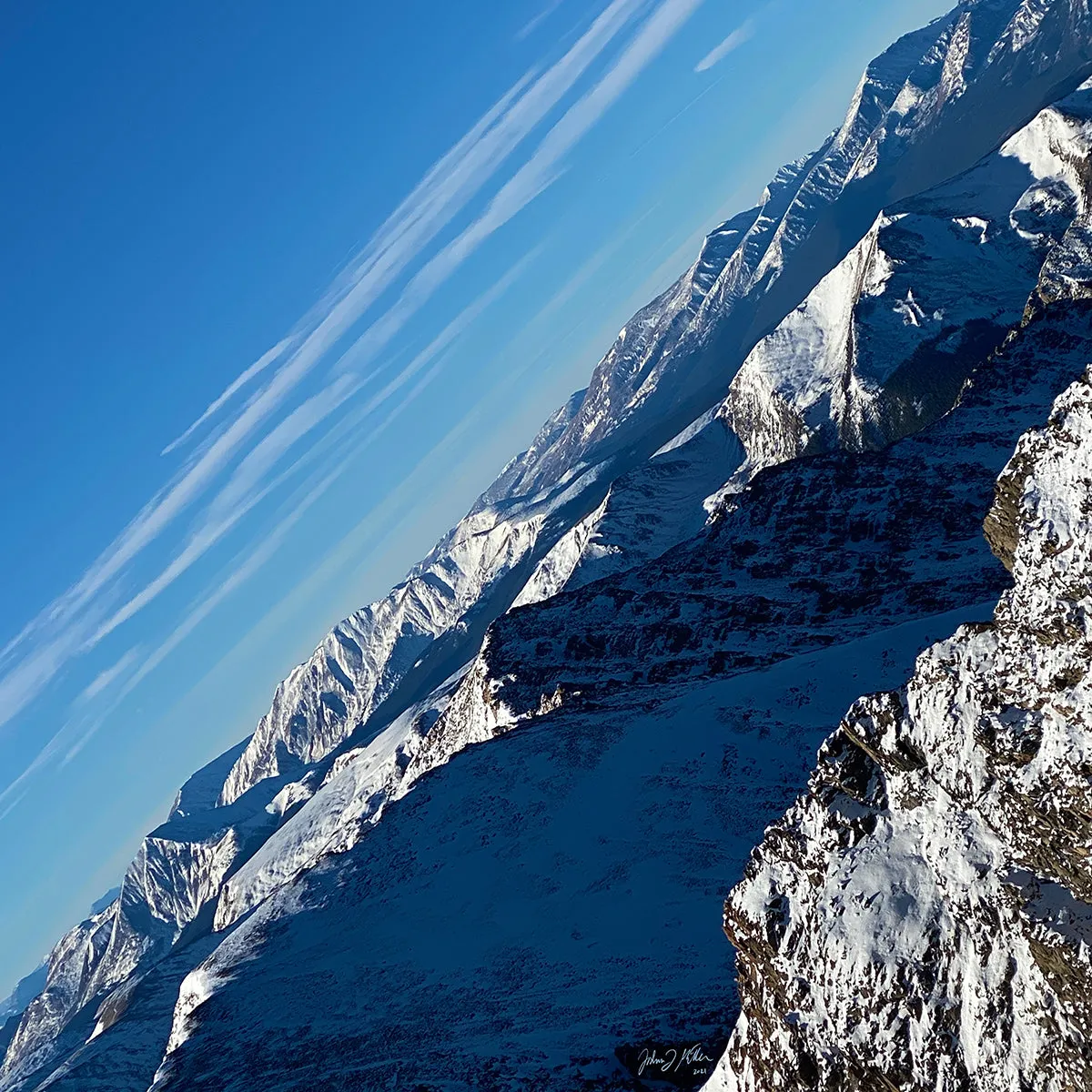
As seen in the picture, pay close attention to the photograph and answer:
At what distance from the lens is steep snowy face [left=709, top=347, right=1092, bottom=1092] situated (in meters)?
28.3

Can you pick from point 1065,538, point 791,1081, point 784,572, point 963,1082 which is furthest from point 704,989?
point 784,572

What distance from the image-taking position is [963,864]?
31.3 m
